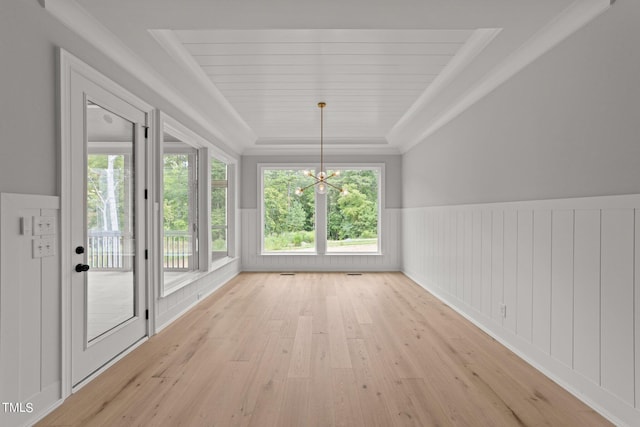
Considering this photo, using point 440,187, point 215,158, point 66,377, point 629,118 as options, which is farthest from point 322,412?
point 215,158

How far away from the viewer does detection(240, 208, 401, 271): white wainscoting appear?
702 centimetres

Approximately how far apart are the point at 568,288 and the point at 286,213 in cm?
538

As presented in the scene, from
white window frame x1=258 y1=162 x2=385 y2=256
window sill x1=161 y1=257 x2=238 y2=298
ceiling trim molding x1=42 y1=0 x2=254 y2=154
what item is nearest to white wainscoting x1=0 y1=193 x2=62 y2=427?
ceiling trim molding x1=42 y1=0 x2=254 y2=154

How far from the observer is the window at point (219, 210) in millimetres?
5598

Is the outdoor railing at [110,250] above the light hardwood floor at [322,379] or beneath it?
above

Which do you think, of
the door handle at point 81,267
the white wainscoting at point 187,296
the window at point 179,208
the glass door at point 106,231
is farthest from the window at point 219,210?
the door handle at point 81,267

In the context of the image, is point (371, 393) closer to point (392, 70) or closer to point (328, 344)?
A: point (328, 344)

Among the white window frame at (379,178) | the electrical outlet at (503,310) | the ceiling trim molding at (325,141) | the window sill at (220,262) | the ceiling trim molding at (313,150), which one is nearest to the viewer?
the electrical outlet at (503,310)

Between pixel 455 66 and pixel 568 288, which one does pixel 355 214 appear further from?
pixel 568 288

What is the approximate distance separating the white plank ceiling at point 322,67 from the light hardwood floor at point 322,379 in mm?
2678

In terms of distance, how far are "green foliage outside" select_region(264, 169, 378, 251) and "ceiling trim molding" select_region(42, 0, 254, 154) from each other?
10.6 feet

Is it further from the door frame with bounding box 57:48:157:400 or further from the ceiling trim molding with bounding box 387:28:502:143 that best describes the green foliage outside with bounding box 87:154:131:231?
the ceiling trim molding with bounding box 387:28:502:143

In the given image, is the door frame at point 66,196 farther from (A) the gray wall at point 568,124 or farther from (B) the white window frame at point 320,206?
(B) the white window frame at point 320,206

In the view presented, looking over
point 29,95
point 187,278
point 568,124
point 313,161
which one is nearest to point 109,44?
point 29,95
